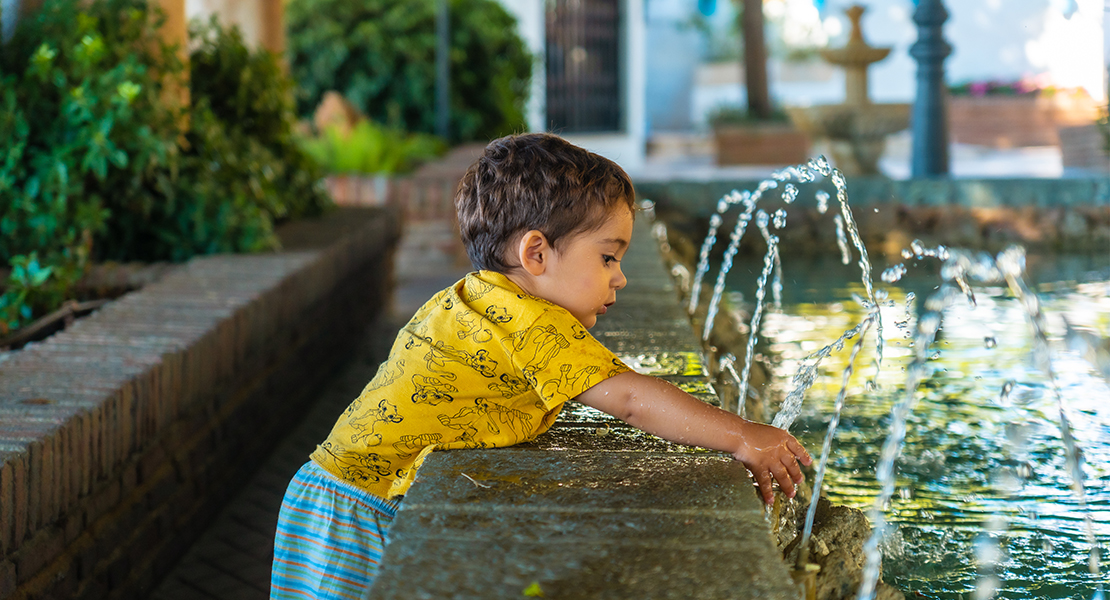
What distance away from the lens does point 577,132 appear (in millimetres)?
14773

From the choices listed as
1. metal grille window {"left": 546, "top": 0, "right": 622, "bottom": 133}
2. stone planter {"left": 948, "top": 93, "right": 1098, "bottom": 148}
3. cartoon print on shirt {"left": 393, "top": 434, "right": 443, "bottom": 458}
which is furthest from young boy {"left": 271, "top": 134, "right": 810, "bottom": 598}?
stone planter {"left": 948, "top": 93, "right": 1098, "bottom": 148}

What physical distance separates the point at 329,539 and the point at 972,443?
6.14 ft

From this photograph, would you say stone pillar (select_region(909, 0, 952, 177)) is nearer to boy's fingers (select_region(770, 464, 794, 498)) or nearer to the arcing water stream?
the arcing water stream

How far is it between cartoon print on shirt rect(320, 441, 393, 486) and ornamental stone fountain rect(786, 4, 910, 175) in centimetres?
883

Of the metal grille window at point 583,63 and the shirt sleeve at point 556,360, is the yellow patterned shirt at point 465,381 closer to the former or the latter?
the shirt sleeve at point 556,360

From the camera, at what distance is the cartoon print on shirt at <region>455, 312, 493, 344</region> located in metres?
1.54

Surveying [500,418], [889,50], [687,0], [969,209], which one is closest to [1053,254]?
[969,209]

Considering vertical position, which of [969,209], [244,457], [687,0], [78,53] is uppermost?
[687,0]

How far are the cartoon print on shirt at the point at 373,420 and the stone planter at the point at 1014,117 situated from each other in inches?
656

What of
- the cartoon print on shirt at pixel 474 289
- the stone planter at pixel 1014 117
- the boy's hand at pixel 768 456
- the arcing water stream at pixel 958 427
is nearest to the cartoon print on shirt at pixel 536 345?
the cartoon print on shirt at pixel 474 289

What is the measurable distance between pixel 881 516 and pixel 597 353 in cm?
104

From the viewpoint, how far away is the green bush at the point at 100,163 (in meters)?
3.24

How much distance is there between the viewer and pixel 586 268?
1604mm

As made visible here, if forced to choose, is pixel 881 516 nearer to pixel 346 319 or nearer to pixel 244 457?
pixel 244 457
